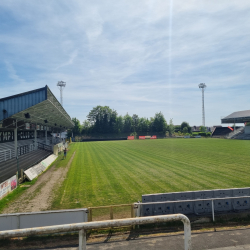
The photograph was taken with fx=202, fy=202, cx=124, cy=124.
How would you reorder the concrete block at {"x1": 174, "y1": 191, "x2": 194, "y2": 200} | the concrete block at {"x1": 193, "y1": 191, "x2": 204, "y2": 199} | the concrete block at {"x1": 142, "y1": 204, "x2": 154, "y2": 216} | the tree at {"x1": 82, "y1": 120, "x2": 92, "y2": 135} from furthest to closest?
the tree at {"x1": 82, "y1": 120, "x2": 92, "y2": 135}, the concrete block at {"x1": 193, "y1": 191, "x2": 204, "y2": 199}, the concrete block at {"x1": 174, "y1": 191, "x2": 194, "y2": 200}, the concrete block at {"x1": 142, "y1": 204, "x2": 154, "y2": 216}

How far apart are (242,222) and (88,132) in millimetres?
98682

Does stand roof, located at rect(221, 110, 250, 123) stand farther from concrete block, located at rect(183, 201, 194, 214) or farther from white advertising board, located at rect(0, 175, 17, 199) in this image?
white advertising board, located at rect(0, 175, 17, 199)

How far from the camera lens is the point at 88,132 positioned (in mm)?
104562

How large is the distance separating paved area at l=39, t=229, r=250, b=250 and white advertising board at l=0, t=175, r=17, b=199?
7388 millimetres

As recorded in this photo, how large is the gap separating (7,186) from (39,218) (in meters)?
6.63

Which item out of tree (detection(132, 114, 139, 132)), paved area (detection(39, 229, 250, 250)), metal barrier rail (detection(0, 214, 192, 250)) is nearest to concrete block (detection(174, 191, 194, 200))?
paved area (detection(39, 229, 250, 250))

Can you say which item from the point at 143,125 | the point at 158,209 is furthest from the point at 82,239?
the point at 143,125

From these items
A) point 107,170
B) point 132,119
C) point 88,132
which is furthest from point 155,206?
point 132,119

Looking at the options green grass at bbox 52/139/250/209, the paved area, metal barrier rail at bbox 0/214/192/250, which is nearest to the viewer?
metal barrier rail at bbox 0/214/192/250

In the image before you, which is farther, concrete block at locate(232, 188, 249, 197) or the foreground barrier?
concrete block at locate(232, 188, 249, 197)

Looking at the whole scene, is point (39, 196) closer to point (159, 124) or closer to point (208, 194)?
point (208, 194)

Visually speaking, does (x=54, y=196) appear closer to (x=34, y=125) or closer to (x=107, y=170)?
(x=107, y=170)

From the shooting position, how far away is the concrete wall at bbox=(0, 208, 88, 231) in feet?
25.5

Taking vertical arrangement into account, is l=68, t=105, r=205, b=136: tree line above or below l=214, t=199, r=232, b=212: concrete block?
above
